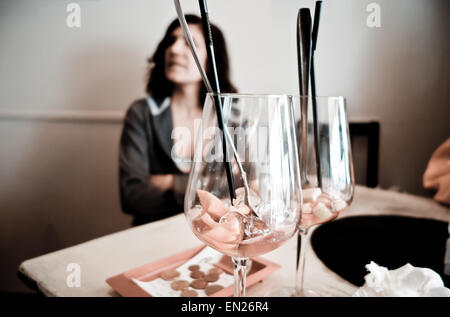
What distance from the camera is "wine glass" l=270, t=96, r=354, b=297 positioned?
0.26m

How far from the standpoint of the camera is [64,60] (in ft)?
2.19

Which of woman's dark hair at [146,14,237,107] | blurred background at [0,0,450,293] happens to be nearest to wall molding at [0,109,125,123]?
blurred background at [0,0,450,293]

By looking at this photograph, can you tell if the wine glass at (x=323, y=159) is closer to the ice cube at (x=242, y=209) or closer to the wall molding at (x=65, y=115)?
the ice cube at (x=242, y=209)

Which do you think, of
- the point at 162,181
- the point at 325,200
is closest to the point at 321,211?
the point at 325,200

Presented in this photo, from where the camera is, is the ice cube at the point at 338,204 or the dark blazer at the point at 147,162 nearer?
the ice cube at the point at 338,204

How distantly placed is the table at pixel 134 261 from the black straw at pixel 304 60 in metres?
0.12

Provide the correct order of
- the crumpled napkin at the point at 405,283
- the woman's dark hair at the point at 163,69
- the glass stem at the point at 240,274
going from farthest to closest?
1. the woman's dark hair at the point at 163,69
2. the glass stem at the point at 240,274
3. the crumpled napkin at the point at 405,283

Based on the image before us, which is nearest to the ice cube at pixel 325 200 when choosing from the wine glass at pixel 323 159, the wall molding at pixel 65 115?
the wine glass at pixel 323 159

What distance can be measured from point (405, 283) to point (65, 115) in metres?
0.79

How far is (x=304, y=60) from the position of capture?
0.24 m

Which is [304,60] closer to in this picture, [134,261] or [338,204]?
[338,204]

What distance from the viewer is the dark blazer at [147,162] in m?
0.84

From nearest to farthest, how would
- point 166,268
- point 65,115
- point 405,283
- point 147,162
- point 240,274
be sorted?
point 405,283, point 240,274, point 166,268, point 65,115, point 147,162
